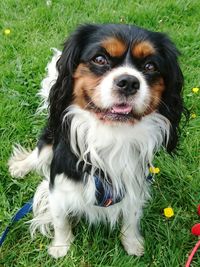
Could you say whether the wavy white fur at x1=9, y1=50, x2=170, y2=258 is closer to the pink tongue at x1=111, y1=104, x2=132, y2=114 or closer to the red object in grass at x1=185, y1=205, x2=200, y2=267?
the pink tongue at x1=111, y1=104, x2=132, y2=114

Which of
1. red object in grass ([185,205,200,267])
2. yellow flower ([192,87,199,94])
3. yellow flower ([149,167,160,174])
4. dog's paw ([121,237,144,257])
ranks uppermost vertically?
yellow flower ([192,87,199,94])

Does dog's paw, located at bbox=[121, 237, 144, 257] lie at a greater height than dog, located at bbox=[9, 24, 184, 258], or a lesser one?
lesser

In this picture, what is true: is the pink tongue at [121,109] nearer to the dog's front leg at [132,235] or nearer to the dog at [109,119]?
the dog at [109,119]

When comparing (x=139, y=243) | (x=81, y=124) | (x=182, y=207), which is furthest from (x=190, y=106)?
(x=81, y=124)

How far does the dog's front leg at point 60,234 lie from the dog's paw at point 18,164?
1.59ft

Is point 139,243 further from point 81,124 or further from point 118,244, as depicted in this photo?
point 81,124

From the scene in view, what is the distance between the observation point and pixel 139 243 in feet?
8.73

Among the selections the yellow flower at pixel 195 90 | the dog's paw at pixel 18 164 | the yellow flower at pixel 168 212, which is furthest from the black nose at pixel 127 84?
the yellow flower at pixel 195 90

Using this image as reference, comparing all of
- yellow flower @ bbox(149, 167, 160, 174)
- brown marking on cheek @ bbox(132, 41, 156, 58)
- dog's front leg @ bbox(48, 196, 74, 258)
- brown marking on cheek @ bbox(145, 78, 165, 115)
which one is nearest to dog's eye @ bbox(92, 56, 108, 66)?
brown marking on cheek @ bbox(132, 41, 156, 58)

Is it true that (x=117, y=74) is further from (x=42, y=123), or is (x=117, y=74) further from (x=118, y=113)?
(x=42, y=123)

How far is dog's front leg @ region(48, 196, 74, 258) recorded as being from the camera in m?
2.57

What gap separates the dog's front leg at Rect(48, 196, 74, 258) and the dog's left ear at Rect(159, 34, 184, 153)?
2.59 feet

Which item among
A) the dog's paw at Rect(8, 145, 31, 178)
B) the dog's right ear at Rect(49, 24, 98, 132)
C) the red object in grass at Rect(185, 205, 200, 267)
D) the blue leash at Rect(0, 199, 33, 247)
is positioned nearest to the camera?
the dog's right ear at Rect(49, 24, 98, 132)

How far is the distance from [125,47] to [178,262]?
125 cm
